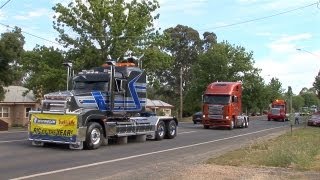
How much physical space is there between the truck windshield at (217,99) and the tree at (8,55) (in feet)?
51.5

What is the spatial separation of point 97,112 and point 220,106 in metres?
19.6

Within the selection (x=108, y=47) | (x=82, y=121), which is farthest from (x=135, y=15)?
(x=82, y=121)

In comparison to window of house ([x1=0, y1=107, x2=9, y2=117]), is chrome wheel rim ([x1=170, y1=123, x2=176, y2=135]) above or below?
below

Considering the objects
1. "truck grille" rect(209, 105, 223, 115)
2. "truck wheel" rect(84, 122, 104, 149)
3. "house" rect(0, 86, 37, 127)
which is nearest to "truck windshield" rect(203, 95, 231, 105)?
"truck grille" rect(209, 105, 223, 115)

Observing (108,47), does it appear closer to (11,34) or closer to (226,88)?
(11,34)

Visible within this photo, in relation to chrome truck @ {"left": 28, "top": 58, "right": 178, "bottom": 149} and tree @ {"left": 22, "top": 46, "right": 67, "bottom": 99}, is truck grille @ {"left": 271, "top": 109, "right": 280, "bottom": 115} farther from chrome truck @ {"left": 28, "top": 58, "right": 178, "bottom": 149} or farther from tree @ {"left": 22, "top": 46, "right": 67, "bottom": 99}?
chrome truck @ {"left": 28, "top": 58, "right": 178, "bottom": 149}

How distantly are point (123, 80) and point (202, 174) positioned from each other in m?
10.8

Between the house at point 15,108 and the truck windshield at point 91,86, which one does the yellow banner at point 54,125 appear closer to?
the truck windshield at point 91,86

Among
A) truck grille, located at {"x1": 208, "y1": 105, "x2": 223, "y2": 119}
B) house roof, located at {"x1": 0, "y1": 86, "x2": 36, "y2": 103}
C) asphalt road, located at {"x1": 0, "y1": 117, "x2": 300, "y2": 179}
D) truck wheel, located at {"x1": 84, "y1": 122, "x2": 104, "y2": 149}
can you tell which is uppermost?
house roof, located at {"x1": 0, "y1": 86, "x2": 36, "y2": 103}

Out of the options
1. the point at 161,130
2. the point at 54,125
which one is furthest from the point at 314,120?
the point at 54,125

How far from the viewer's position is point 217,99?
38.8m

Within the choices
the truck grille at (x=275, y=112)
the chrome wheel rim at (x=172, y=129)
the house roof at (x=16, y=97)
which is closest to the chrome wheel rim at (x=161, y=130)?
the chrome wheel rim at (x=172, y=129)

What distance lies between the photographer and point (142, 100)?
24.0m

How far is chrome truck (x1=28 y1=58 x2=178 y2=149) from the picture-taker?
19.3 metres
